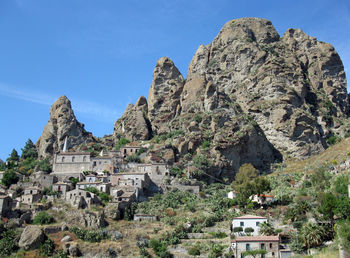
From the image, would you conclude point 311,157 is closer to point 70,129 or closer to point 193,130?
point 193,130

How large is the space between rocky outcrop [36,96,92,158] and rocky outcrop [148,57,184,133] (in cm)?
1653

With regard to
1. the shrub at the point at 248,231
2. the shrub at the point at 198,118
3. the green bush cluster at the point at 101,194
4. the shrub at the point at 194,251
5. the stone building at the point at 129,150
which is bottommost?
the shrub at the point at 194,251

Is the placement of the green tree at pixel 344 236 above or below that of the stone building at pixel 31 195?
below

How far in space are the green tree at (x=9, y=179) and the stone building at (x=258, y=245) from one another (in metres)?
44.2

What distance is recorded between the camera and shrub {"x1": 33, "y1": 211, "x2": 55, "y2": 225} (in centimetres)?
6250

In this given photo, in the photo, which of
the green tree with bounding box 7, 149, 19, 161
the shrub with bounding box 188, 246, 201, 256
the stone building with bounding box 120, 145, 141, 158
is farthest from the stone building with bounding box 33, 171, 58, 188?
the shrub with bounding box 188, 246, 201, 256

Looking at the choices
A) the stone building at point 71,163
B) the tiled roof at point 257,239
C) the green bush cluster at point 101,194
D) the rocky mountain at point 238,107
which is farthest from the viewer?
the rocky mountain at point 238,107

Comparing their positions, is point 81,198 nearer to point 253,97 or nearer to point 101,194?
point 101,194

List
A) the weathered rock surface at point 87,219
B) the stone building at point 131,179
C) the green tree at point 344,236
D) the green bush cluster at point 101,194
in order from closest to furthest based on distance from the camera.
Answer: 1. the green tree at point 344,236
2. the weathered rock surface at point 87,219
3. the green bush cluster at point 101,194
4. the stone building at point 131,179

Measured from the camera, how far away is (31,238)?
186ft

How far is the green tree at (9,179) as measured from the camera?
78812 mm

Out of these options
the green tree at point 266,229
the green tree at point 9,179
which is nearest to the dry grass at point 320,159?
the green tree at point 266,229

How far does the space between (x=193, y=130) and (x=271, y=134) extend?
21.4m

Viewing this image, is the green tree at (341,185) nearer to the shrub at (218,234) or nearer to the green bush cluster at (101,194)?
the shrub at (218,234)
